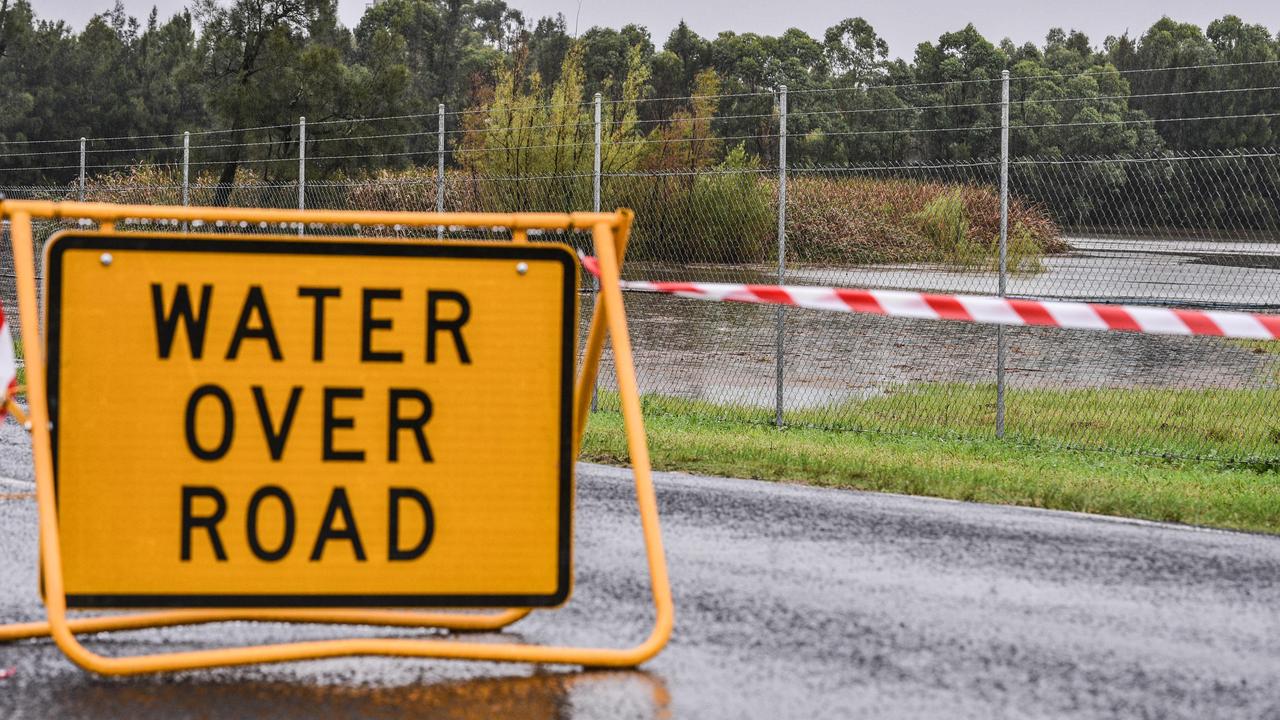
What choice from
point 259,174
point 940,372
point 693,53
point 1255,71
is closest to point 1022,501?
point 940,372

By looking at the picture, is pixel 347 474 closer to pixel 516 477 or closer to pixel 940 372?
pixel 516 477

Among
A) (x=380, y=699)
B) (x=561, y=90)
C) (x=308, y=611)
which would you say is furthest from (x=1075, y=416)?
(x=561, y=90)

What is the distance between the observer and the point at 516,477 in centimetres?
467

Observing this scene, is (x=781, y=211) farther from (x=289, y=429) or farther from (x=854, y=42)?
(x=854, y=42)

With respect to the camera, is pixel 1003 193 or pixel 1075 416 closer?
pixel 1003 193

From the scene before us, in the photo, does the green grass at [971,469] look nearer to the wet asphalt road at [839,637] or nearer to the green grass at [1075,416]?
the green grass at [1075,416]

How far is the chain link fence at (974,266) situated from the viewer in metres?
10.6

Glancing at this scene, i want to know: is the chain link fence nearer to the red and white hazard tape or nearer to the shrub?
the shrub

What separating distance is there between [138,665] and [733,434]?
710cm

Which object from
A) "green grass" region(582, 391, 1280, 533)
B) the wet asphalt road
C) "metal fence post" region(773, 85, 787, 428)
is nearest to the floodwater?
"green grass" region(582, 391, 1280, 533)

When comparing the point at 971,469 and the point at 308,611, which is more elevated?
the point at 308,611

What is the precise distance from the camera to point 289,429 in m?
4.55

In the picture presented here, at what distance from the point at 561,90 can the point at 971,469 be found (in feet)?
47.6

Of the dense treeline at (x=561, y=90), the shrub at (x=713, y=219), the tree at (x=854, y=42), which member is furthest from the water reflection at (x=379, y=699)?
the tree at (x=854, y=42)
